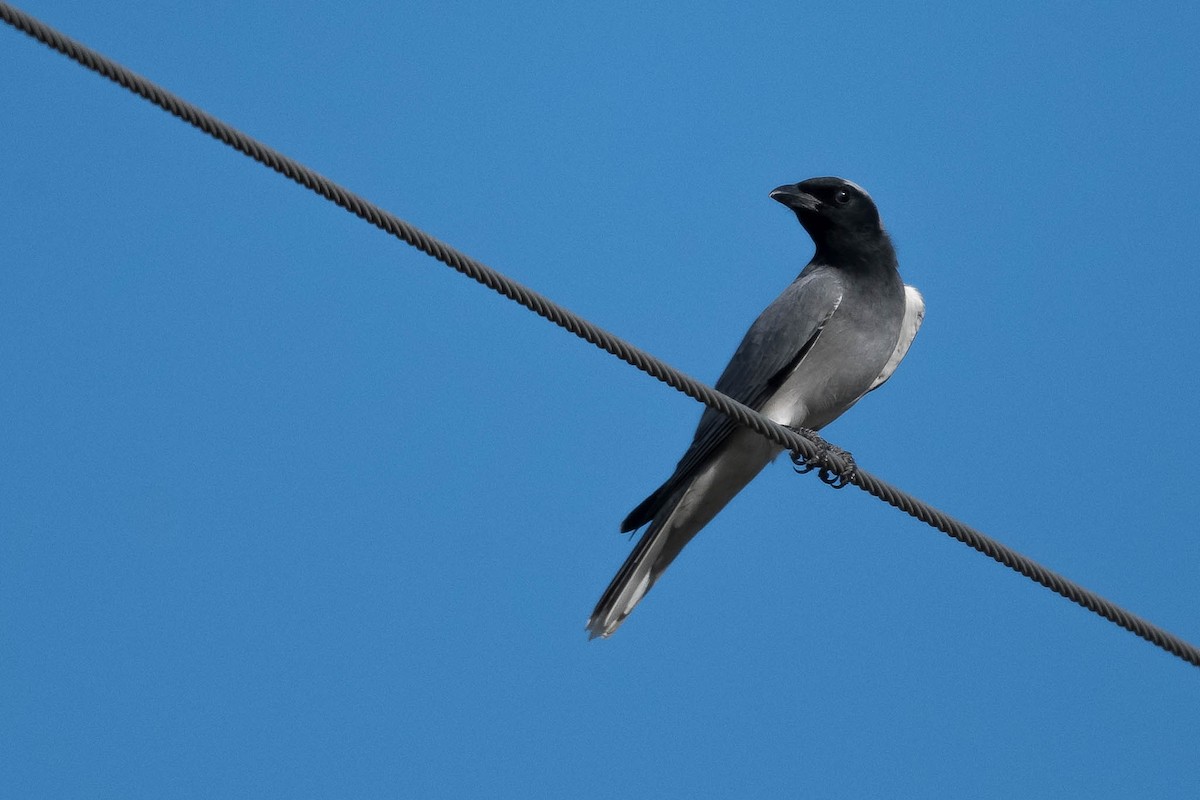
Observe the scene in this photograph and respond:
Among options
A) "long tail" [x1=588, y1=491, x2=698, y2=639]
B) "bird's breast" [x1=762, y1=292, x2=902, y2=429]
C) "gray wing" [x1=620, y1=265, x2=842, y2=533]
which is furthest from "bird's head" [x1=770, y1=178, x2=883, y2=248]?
"long tail" [x1=588, y1=491, x2=698, y2=639]

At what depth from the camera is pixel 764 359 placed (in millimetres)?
7969

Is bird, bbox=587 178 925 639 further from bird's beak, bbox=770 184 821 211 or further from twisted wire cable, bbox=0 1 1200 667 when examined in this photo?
twisted wire cable, bbox=0 1 1200 667

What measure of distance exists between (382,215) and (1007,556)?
2526 mm

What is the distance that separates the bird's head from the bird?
44mm

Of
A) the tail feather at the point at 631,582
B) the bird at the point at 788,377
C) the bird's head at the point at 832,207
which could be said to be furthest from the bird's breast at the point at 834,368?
the tail feather at the point at 631,582

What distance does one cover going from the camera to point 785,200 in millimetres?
8688

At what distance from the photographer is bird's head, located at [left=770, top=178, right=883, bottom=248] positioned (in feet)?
28.1

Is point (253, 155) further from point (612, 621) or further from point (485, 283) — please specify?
point (612, 621)

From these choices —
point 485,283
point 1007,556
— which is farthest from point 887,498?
point 485,283

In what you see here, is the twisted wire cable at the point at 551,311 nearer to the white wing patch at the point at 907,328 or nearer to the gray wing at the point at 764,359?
the gray wing at the point at 764,359

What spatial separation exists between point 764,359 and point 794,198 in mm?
1176

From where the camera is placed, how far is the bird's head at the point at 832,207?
8555 mm

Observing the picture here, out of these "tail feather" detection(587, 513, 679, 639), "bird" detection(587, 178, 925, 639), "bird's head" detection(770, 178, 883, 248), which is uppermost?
"bird's head" detection(770, 178, 883, 248)

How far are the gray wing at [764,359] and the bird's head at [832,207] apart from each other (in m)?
0.36
